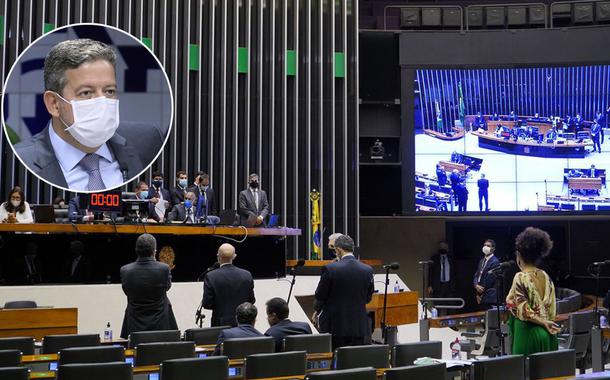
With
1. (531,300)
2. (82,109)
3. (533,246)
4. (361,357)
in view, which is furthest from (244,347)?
(82,109)

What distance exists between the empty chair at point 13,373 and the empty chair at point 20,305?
14.1 ft

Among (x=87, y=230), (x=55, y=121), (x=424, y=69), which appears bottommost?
(x=87, y=230)

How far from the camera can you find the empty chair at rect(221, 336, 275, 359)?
517 centimetres

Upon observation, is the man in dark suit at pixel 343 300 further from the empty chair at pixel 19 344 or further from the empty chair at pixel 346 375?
the empty chair at pixel 346 375

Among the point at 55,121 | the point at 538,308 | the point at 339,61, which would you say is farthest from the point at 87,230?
the point at 339,61

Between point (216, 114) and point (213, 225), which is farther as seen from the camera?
point (216, 114)

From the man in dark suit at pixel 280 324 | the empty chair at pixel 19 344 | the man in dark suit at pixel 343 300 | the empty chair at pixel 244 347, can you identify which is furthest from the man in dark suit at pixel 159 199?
the empty chair at pixel 244 347

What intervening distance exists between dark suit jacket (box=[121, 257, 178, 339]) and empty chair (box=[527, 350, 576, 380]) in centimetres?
299

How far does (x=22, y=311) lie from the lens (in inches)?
312

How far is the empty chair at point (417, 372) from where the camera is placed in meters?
3.98

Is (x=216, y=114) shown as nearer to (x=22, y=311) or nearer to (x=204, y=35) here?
(x=204, y=35)

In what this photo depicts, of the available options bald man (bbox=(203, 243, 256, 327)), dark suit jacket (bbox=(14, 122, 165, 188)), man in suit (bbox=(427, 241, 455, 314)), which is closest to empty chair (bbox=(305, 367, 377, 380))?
bald man (bbox=(203, 243, 256, 327))

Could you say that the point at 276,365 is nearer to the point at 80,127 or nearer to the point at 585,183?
the point at 80,127

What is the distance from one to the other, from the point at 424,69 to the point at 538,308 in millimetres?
11422
